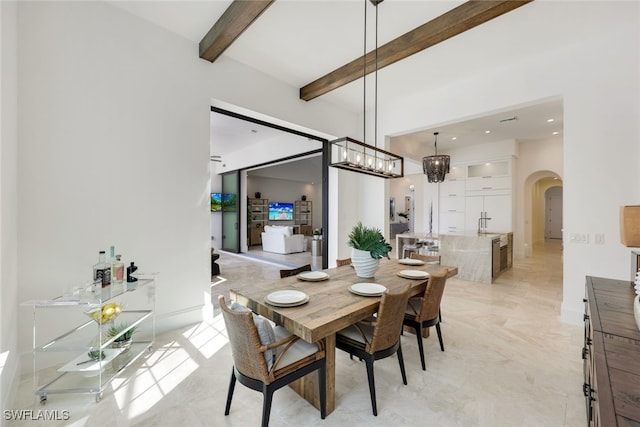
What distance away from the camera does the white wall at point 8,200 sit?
1780 mm

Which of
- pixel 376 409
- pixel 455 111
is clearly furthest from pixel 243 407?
pixel 455 111

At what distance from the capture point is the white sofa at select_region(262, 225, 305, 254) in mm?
8633

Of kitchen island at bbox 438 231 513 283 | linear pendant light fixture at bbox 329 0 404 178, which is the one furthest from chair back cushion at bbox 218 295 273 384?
kitchen island at bbox 438 231 513 283

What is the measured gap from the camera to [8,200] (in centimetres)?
195

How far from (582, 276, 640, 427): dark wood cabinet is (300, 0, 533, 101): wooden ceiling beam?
2.46m

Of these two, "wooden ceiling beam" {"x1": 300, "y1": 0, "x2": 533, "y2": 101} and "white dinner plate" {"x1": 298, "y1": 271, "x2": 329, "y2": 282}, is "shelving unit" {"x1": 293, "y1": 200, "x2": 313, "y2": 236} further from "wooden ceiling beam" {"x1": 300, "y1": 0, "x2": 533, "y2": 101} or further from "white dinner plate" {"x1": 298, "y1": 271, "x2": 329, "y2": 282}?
"white dinner plate" {"x1": 298, "y1": 271, "x2": 329, "y2": 282}

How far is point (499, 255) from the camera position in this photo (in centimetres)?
562

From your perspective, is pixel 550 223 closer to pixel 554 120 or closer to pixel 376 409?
pixel 554 120

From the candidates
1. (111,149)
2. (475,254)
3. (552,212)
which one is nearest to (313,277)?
(111,149)

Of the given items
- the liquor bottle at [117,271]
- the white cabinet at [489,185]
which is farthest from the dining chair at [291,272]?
the white cabinet at [489,185]

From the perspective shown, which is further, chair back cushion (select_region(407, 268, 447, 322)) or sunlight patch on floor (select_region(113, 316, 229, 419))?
chair back cushion (select_region(407, 268, 447, 322))

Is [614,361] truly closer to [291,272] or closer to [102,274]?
[291,272]

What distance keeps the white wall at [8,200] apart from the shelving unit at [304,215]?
10.2 metres

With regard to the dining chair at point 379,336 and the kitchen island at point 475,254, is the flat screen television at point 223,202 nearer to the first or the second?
the kitchen island at point 475,254
